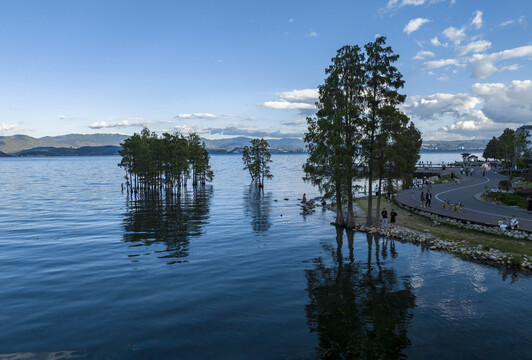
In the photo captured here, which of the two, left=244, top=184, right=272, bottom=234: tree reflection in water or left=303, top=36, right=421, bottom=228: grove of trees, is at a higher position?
left=303, top=36, right=421, bottom=228: grove of trees

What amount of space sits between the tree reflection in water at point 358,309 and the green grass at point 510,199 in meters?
28.8

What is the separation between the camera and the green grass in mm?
43312

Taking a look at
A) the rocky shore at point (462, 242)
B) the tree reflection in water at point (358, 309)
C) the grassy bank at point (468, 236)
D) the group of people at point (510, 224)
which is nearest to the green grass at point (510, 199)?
the rocky shore at point (462, 242)

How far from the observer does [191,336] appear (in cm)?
1595

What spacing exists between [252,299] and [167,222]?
3083cm

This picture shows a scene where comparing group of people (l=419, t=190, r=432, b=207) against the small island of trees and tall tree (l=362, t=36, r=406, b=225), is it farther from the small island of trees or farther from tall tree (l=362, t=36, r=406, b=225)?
the small island of trees

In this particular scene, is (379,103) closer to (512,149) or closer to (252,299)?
(252,299)

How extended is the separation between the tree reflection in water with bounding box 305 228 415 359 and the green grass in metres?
28.8

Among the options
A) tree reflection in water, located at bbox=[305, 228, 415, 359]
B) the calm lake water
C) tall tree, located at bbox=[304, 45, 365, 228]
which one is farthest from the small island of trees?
tree reflection in water, located at bbox=[305, 228, 415, 359]

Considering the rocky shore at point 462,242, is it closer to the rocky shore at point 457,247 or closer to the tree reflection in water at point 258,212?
the rocky shore at point 457,247

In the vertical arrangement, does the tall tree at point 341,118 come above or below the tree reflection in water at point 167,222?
above

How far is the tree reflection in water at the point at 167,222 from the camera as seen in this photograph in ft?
117

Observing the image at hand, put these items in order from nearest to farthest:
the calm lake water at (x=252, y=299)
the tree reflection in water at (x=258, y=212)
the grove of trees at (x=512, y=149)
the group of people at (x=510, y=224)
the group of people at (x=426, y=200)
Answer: the calm lake water at (x=252, y=299) < the group of people at (x=510, y=224) < the tree reflection in water at (x=258, y=212) < the group of people at (x=426, y=200) < the grove of trees at (x=512, y=149)

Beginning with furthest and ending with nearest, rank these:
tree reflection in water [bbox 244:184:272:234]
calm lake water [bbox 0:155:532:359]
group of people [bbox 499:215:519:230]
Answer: tree reflection in water [bbox 244:184:272:234]
group of people [bbox 499:215:519:230]
calm lake water [bbox 0:155:532:359]
